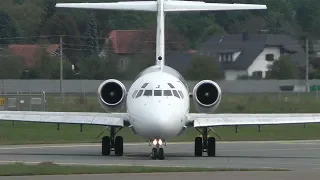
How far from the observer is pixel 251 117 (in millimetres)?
28656

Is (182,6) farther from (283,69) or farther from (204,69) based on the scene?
(283,69)

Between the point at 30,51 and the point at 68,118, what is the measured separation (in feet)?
72.2

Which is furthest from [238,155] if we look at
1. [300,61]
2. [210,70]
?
[300,61]

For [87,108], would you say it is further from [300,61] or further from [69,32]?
[300,61]

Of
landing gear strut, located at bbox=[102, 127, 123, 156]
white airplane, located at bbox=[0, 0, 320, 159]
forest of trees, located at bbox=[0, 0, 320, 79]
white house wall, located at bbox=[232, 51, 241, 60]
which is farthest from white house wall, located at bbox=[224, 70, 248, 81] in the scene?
landing gear strut, located at bbox=[102, 127, 123, 156]

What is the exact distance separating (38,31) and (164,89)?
101ft

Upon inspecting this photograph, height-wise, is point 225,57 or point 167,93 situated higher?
point 225,57

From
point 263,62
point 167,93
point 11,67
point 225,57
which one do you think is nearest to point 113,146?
point 167,93

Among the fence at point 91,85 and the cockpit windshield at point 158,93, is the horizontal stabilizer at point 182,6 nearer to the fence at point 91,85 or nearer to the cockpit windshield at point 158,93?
the cockpit windshield at point 158,93

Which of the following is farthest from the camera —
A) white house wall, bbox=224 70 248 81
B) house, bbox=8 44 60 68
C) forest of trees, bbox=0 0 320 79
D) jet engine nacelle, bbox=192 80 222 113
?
house, bbox=8 44 60 68

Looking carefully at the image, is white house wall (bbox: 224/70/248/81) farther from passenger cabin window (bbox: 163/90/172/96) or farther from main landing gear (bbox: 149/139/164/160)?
main landing gear (bbox: 149/139/164/160)

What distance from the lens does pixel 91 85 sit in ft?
148

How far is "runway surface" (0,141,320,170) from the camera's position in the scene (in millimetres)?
24219

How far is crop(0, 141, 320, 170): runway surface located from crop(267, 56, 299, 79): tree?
28.9 ft
